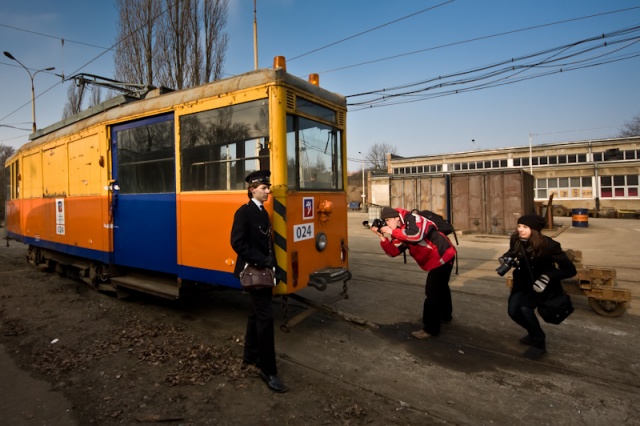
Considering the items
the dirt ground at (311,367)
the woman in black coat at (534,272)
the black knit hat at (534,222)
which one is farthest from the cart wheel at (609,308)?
the black knit hat at (534,222)

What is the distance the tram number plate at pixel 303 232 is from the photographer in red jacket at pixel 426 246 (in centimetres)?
77

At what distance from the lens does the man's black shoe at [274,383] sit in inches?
129

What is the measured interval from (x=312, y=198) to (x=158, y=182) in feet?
7.36

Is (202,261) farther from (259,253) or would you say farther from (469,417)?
(469,417)

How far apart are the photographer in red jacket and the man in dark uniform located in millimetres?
1576

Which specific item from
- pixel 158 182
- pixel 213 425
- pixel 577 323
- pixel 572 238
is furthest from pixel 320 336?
pixel 572 238

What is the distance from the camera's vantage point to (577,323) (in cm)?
516

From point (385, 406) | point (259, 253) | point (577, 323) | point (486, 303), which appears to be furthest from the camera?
point (486, 303)

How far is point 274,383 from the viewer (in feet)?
10.8

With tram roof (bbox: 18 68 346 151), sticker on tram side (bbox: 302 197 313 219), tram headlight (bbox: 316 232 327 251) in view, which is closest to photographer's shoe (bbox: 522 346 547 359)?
tram headlight (bbox: 316 232 327 251)

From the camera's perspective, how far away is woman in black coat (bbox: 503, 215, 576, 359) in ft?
12.9

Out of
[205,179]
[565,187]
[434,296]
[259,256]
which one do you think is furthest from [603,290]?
[565,187]

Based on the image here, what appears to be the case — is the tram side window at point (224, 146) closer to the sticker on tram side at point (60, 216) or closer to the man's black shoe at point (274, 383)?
the man's black shoe at point (274, 383)

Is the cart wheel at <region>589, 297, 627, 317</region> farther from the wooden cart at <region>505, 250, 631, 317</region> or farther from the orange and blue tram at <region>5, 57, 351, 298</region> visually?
the orange and blue tram at <region>5, 57, 351, 298</region>
